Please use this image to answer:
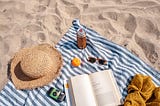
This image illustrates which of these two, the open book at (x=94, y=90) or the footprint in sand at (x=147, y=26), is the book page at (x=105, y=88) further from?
the footprint in sand at (x=147, y=26)

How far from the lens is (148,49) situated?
3090mm

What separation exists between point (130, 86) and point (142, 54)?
556 millimetres

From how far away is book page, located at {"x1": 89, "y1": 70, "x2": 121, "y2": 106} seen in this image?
252 cm

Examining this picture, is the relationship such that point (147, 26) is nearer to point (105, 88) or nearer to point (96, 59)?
point (96, 59)

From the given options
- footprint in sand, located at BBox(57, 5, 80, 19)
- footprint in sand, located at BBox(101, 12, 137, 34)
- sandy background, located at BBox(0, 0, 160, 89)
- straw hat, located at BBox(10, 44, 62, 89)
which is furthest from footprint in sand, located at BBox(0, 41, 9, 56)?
footprint in sand, located at BBox(101, 12, 137, 34)

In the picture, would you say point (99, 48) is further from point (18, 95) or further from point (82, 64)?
point (18, 95)

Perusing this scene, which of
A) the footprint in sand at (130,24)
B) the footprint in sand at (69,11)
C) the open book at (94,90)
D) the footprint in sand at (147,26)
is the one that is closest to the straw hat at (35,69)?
the open book at (94,90)

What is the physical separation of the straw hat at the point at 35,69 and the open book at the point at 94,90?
0.22m

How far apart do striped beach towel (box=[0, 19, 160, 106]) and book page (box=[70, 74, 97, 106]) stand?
140 millimetres

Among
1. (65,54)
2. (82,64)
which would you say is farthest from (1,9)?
(82,64)

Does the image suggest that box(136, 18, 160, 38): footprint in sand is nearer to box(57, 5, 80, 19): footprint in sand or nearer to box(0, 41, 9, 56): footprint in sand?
box(57, 5, 80, 19): footprint in sand

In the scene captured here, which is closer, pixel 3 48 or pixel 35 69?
pixel 35 69

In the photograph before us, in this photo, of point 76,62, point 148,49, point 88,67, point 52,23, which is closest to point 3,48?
point 52,23

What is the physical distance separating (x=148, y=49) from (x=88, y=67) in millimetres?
726
